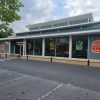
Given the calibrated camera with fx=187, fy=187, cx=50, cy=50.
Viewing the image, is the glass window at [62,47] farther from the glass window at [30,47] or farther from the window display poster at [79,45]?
the glass window at [30,47]

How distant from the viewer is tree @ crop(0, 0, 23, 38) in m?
10.0

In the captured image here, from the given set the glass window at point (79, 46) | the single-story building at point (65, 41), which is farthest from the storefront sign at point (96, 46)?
the glass window at point (79, 46)

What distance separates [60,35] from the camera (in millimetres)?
23797

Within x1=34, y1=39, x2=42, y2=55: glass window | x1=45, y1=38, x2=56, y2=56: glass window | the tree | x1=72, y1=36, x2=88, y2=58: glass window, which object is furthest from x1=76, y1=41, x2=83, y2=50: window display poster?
the tree

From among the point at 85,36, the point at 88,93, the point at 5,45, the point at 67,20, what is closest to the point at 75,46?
the point at 85,36

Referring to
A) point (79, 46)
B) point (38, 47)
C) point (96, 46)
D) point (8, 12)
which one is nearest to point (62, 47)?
point (79, 46)

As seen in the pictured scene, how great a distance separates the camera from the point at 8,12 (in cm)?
1023

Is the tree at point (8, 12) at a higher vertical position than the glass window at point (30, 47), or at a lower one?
higher

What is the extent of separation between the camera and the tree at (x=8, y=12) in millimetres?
10015

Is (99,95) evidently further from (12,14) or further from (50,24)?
(50,24)

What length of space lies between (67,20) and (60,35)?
11291mm

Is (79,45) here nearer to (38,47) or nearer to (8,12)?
(38,47)

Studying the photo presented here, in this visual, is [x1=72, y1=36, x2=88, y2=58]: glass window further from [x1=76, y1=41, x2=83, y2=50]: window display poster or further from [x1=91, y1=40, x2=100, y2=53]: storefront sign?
[x1=91, y1=40, x2=100, y2=53]: storefront sign

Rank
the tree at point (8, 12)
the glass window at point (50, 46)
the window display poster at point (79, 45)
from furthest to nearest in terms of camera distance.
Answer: the glass window at point (50, 46), the window display poster at point (79, 45), the tree at point (8, 12)
